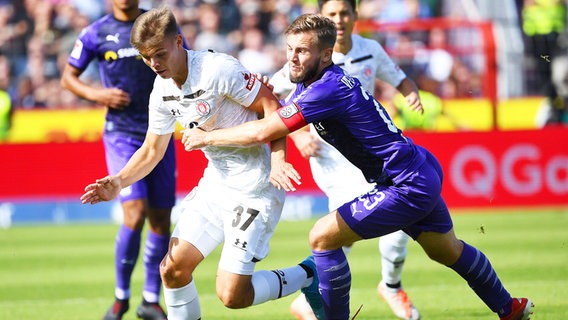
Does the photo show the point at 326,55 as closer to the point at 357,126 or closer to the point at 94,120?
the point at 357,126

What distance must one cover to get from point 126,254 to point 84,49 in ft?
5.87

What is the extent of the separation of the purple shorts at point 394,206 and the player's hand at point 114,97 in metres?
2.66

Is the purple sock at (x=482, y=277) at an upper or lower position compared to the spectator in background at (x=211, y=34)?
upper

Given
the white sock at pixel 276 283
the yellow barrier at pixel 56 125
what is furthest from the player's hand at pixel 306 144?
the yellow barrier at pixel 56 125

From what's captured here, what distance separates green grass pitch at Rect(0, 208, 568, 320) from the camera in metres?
8.09

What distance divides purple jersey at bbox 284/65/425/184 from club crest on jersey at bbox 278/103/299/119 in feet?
0.09

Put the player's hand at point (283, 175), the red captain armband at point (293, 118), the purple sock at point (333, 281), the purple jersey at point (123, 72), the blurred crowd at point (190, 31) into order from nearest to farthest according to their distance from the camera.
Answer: the player's hand at point (283, 175), the red captain armband at point (293, 118), the purple sock at point (333, 281), the purple jersey at point (123, 72), the blurred crowd at point (190, 31)

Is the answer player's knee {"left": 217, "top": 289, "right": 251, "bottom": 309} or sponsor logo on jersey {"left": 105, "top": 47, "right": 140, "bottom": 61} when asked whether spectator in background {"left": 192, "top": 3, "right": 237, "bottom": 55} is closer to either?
sponsor logo on jersey {"left": 105, "top": 47, "right": 140, "bottom": 61}

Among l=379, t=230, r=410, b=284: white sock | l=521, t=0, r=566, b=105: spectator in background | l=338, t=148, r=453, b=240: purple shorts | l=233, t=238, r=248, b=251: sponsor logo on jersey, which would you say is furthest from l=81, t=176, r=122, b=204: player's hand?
l=521, t=0, r=566, b=105: spectator in background

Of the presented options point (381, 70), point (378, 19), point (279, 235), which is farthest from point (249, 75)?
point (378, 19)

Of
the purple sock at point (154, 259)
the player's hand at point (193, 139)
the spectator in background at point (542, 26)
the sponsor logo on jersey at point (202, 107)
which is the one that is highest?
the sponsor logo on jersey at point (202, 107)

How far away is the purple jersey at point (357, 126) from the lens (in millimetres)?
5645

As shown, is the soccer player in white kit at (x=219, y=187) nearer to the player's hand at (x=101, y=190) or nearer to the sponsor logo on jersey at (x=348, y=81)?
the player's hand at (x=101, y=190)

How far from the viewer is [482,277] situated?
20.4 feet
